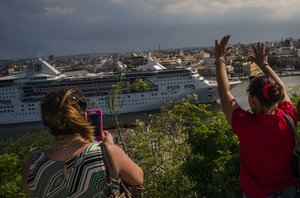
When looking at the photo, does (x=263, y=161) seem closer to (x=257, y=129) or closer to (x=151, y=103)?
(x=257, y=129)

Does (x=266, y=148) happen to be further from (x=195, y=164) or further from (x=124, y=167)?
(x=195, y=164)

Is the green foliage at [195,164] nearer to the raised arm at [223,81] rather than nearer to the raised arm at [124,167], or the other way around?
the raised arm at [223,81]

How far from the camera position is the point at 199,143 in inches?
201

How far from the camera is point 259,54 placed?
2000 mm

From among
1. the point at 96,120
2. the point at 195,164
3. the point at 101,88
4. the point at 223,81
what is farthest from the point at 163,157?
the point at 101,88

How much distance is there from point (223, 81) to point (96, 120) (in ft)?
1.93

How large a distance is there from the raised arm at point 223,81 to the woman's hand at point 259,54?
0.18 m

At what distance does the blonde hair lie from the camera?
1.36m

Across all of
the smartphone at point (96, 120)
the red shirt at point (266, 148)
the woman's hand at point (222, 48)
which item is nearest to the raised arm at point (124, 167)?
the smartphone at point (96, 120)

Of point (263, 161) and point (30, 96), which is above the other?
point (263, 161)

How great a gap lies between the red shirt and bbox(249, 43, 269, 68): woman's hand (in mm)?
380

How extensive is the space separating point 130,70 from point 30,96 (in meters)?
6.86

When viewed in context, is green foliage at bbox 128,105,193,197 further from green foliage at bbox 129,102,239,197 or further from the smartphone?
the smartphone

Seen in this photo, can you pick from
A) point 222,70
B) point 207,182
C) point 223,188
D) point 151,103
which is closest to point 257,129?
point 222,70
